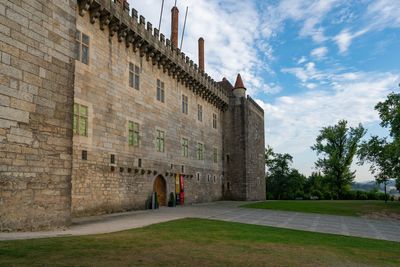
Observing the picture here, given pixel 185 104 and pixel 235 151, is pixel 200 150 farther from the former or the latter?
pixel 235 151

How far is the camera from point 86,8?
14688 millimetres

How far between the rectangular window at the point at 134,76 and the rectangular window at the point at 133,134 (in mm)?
2085

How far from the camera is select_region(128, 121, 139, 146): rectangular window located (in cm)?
1769

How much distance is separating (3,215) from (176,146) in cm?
1509

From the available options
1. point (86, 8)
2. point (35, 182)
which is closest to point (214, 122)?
point (86, 8)

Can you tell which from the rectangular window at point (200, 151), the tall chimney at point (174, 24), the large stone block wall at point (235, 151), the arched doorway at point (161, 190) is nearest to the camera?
the arched doorway at point (161, 190)

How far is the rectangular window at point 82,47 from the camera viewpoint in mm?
14302

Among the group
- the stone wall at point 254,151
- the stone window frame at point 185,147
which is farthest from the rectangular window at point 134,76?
the stone wall at point 254,151

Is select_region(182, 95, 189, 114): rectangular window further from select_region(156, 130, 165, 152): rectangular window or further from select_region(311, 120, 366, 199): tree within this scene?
select_region(311, 120, 366, 199): tree

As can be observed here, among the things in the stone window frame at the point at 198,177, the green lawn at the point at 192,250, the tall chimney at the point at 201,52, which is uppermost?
the tall chimney at the point at 201,52

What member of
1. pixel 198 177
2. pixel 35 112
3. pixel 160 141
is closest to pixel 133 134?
pixel 160 141

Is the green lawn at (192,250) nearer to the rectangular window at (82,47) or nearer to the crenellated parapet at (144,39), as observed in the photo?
the rectangular window at (82,47)

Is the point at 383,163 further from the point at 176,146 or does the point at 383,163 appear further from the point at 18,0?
the point at 18,0

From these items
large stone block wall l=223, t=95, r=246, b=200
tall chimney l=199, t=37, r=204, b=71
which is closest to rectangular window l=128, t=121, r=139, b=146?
tall chimney l=199, t=37, r=204, b=71
